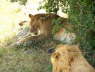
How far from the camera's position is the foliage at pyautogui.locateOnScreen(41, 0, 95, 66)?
5.70 meters

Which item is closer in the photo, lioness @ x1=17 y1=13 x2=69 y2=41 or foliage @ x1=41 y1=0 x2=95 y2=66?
foliage @ x1=41 y1=0 x2=95 y2=66

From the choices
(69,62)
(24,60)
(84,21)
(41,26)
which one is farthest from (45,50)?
(69,62)

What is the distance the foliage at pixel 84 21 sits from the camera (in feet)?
18.7

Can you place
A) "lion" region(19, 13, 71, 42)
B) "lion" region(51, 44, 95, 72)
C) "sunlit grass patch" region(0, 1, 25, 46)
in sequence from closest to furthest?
"lion" region(51, 44, 95, 72) < "lion" region(19, 13, 71, 42) < "sunlit grass patch" region(0, 1, 25, 46)

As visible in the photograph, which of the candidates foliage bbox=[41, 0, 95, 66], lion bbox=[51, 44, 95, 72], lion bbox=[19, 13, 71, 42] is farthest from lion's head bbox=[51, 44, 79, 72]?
lion bbox=[19, 13, 71, 42]

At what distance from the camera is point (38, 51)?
741 cm

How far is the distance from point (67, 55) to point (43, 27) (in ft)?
11.7

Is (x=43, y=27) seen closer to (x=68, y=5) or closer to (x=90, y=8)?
(x=68, y=5)

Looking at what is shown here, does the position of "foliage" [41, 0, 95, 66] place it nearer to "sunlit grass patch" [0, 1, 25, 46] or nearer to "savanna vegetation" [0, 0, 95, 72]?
"savanna vegetation" [0, 0, 95, 72]

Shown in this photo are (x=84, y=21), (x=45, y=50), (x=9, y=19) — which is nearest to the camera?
(x=84, y=21)

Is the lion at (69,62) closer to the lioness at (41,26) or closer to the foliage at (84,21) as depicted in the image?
the foliage at (84,21)

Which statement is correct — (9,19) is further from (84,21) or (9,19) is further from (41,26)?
(84,21)

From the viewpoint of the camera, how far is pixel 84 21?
5734mm

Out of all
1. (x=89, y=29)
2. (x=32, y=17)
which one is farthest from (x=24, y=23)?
(x=89, y=29)
